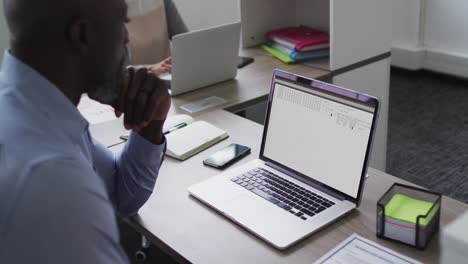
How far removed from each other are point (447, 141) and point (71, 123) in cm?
273

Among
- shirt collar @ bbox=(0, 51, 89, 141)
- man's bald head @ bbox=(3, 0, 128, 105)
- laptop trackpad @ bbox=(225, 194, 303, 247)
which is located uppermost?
man's bald head @ bbox=(3, 0, 128, 105)

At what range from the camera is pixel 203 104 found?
196 cm

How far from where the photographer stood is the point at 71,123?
37.3 inches

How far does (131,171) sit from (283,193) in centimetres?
39

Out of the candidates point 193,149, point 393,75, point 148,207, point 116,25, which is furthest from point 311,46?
point 393,75

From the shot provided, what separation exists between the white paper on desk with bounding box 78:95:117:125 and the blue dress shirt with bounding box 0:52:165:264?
0.93 metres

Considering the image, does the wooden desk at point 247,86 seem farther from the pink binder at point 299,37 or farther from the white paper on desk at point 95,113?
the white paper on desk at point 95,113

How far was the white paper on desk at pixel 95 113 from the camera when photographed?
6.22 ft

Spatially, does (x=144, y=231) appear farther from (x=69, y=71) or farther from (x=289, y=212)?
(x=69, y=71)

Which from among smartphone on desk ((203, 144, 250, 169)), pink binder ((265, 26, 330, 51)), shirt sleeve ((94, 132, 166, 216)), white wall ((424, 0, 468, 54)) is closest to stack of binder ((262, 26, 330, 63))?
pink binder ((265, 26, 330, 51))

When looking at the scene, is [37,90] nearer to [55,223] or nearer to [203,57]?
[55,223]

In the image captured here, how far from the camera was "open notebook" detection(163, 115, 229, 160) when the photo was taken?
1.56m

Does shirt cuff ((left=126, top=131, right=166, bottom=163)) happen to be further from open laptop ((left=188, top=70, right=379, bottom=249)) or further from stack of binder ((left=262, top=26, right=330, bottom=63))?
stack of binder ((left=262, top=26, right=330, bottom=63))

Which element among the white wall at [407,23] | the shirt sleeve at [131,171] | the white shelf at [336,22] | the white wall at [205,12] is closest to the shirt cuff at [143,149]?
the shirt sleeve at [131,171]
